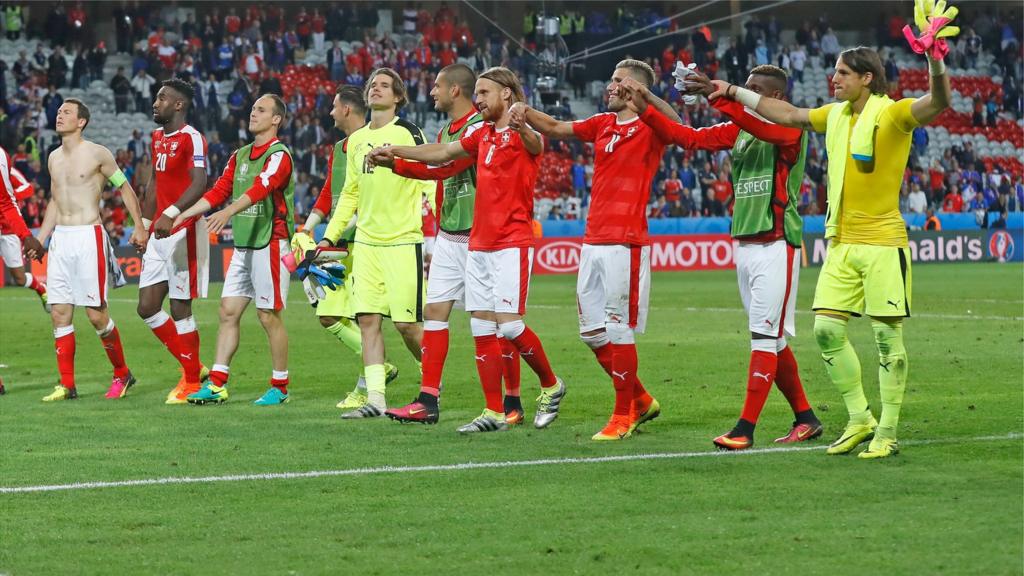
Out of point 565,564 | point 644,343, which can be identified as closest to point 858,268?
point 565,564

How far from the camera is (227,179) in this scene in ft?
38.4

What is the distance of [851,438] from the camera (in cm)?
806

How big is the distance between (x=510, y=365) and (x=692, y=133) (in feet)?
7.36

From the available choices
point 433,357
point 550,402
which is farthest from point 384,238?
point 550,402

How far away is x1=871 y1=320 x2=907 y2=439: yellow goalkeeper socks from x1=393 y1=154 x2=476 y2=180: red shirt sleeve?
3.08 meters

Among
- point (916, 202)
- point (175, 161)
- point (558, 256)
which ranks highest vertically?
point (916, 202)

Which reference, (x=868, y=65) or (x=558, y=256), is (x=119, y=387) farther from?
(x=558, y=256)

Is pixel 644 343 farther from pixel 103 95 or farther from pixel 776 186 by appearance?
pixel 103 95

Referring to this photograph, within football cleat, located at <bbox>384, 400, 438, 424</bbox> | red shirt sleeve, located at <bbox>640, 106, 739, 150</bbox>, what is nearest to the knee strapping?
red shirt sleeve, located at <bbox>640, 106, 739, 150</bbox>

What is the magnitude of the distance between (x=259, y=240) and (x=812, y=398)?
4.39m

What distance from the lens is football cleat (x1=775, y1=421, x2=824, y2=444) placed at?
8.64 meters

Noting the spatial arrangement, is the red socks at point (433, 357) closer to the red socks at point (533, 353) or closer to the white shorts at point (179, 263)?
the red socks at point (533, 353)

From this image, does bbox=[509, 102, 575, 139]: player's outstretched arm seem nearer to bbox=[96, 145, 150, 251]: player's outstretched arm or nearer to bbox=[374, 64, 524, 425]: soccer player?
bbox=[374, 64, 524, 425]: soccer player

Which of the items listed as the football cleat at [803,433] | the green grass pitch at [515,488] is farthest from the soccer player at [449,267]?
the football cleat at [803,433]
